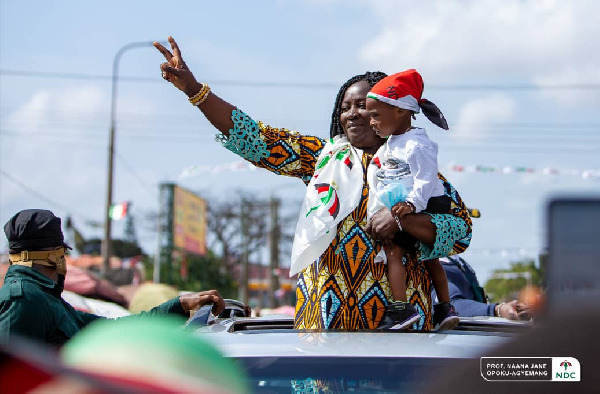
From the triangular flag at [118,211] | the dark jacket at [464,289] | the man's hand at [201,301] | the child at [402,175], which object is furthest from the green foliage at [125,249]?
the child at [402,175]

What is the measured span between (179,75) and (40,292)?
0.99 metres

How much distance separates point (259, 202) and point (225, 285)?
812 cm

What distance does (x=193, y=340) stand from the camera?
81 cm

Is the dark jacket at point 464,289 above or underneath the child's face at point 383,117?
underneath

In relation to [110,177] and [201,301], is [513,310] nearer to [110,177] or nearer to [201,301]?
[201,301]

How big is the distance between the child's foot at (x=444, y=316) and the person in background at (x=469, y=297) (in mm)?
1716

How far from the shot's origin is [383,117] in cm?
320

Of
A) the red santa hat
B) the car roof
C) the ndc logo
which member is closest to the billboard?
the red santa hat

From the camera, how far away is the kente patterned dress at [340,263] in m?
3.00

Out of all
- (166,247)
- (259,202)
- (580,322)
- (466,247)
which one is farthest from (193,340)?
(259,202)

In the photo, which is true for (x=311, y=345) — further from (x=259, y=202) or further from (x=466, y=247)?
(x=259, y=202)

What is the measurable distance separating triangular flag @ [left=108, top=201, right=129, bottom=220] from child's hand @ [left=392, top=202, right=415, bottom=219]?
60.4ft

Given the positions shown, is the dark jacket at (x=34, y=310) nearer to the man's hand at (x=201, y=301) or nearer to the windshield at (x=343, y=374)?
the man's hand at (x=201, y=301)

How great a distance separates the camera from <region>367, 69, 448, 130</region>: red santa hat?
3.17 meters
